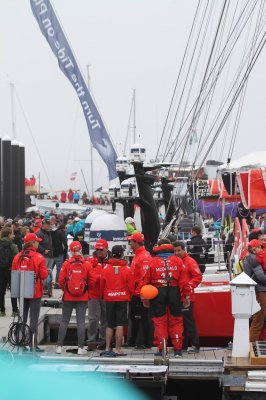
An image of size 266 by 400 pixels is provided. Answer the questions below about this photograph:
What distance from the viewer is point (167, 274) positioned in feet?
48.1

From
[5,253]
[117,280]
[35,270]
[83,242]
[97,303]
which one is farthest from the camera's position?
[83,242]

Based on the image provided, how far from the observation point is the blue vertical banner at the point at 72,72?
102 feet

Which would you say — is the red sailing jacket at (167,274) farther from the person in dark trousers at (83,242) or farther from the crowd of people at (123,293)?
the person in dark trousers at (83,242)

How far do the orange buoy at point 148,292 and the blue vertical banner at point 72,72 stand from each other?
18.0 metres

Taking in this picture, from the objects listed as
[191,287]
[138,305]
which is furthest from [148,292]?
[138,305]

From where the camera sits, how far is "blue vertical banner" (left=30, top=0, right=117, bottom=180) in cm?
3097

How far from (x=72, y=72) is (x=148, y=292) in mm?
18663

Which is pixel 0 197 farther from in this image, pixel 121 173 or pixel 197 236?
pixel 197 236

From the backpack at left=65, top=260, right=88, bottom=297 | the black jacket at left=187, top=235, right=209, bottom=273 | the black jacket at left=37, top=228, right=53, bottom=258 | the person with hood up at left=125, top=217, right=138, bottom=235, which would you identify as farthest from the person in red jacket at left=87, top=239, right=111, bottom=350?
the person with hood up at left=125, top=217, right=138, bottom=235

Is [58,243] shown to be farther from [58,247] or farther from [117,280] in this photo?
[117,280]

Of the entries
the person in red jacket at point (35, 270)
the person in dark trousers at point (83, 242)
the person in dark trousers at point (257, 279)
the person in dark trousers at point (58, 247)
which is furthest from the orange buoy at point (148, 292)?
the person in dark trousers at point (83, 242)

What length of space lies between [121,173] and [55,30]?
8127 millimetres

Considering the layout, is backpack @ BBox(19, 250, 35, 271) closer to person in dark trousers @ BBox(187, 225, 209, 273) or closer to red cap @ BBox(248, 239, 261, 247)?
red cap @ BBox(248, 239, 261, 247)

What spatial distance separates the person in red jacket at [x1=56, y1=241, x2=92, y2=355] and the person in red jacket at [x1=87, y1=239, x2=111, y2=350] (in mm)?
249
